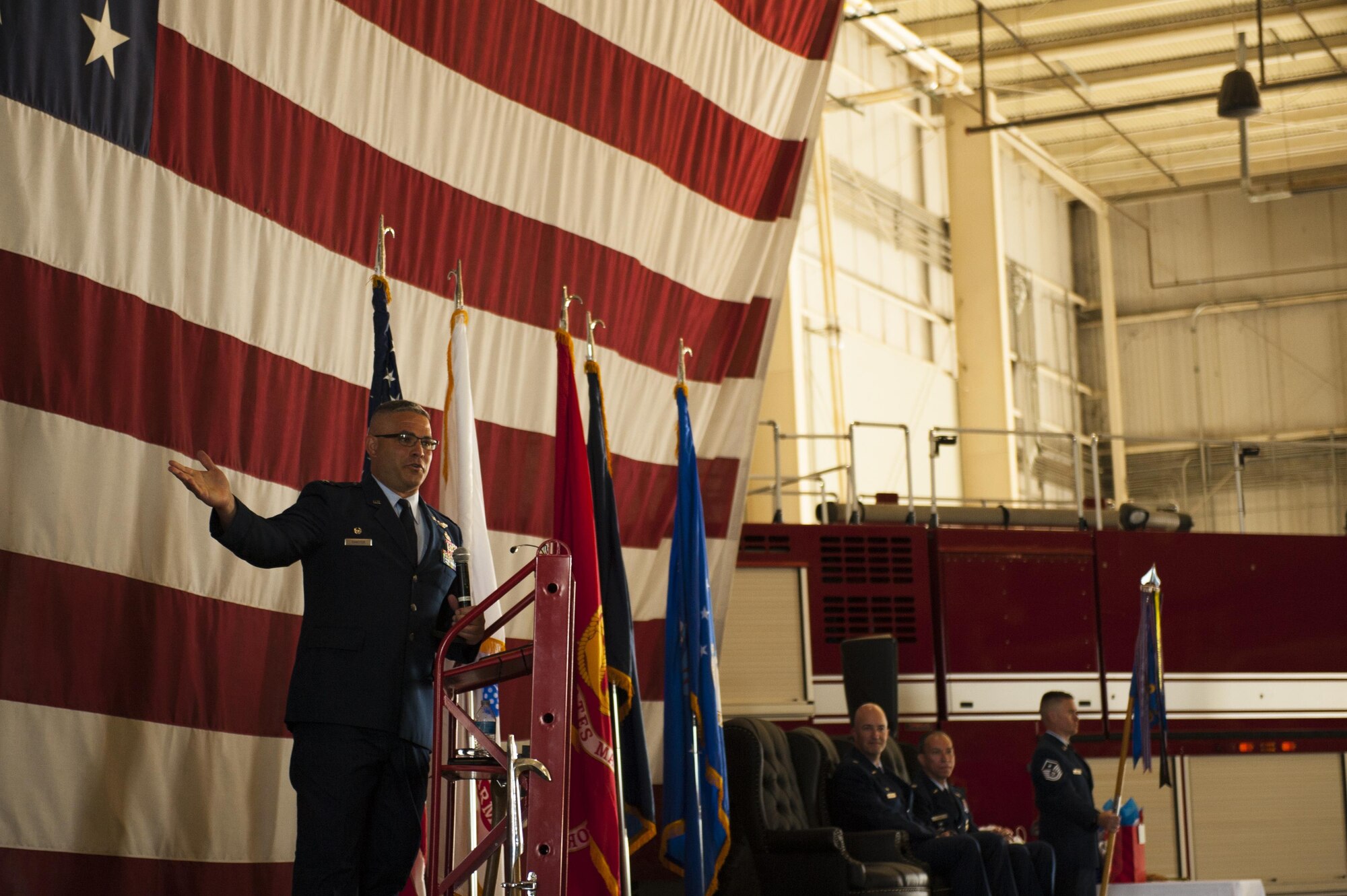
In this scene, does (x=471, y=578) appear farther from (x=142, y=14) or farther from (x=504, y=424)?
(x=142, y=14)

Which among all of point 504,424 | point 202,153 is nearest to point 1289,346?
point 504,424

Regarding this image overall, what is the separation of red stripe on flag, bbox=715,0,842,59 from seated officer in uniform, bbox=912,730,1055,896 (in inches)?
137

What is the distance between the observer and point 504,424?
236 inches

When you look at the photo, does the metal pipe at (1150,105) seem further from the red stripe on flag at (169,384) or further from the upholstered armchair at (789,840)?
the red stripe on flag at (169,384)

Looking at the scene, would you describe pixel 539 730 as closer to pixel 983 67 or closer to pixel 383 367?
pixel 383 367

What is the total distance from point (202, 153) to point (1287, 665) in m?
9.68

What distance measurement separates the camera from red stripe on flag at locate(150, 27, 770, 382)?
4703 millimetres

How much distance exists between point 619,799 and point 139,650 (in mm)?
1582

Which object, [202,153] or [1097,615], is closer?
[202,153]

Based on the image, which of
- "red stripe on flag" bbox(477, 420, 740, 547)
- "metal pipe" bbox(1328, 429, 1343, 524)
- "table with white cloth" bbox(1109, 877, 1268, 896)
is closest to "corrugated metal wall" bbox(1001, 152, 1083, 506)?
"metal pipe" bbox(1328, 429, 1343, 524)

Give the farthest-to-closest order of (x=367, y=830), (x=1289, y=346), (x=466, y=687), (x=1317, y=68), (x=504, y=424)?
(x=1289, y=346) → (x=1317, y=68) → (x=504, y=424) → (x=367, y=830) → (x=466, y=687)

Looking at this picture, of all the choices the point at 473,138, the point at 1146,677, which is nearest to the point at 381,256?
the point at 473,138

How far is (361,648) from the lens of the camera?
3754 millimetres

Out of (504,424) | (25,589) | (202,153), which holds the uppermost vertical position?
(202,153)
